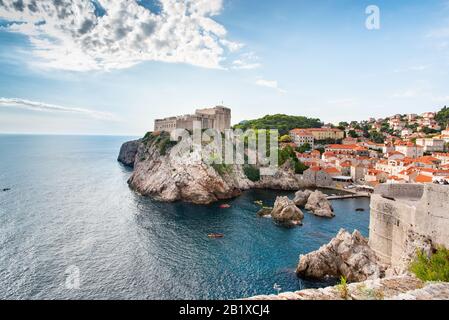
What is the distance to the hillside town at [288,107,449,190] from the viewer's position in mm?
51719

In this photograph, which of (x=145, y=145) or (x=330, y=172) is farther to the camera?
(x=145, y=145)

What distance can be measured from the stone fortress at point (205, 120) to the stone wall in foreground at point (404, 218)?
162 feet

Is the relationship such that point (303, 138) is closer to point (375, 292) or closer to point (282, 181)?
point (282, 181)

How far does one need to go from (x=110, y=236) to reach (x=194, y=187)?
17.8 m

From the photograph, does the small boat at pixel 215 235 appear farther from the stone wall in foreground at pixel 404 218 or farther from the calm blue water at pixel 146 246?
the stone wall in foreground at pixel 404 218

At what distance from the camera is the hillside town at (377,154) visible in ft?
170

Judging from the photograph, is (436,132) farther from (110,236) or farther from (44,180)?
(44,180)

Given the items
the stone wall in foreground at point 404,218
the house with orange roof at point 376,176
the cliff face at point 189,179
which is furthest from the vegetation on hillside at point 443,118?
the stone wall in foreground at point 404,218

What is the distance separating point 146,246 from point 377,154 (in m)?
62.4

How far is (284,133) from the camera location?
89500mm

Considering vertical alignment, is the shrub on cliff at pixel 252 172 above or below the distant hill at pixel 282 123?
below

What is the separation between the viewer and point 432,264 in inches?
521

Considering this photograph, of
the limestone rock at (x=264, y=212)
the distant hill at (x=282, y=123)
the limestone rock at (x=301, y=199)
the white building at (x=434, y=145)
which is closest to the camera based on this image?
the limestone rock at (x=264, y=212)

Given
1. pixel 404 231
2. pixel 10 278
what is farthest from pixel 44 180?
pixel 404 231
